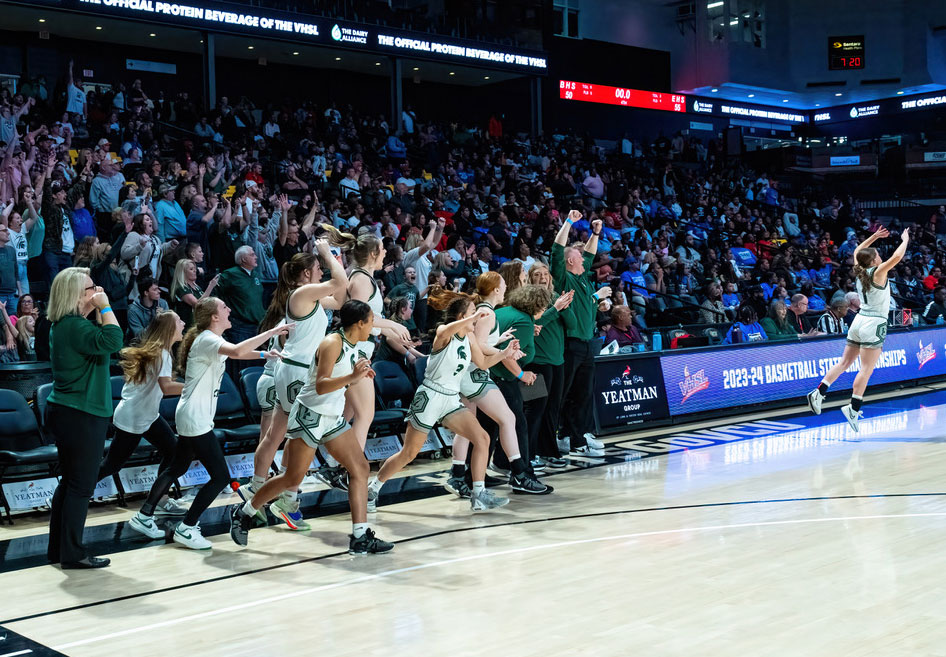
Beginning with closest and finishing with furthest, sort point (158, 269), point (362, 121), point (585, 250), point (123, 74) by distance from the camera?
point (585, 250) → point (158, 269) → point (362, 121) → point (123, 74)

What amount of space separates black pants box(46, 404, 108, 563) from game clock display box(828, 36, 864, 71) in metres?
35.6

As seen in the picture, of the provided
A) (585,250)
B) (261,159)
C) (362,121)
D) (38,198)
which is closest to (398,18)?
(362,121)

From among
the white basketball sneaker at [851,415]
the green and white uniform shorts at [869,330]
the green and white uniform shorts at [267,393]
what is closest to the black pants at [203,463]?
the green and white uniform shorts at [267,393]

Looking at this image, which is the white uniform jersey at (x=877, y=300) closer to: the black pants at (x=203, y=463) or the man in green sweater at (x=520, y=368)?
the man in green sweater at (x=520, y=368)

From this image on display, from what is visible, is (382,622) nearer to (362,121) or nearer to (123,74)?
(362,121)

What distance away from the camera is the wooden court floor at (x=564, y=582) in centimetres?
468

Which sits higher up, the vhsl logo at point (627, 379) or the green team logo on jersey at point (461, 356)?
the green team logo on jersey at point (461, 356)

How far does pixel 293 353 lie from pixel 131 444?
133 cm

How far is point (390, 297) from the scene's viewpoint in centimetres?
1122

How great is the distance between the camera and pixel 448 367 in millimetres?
7402

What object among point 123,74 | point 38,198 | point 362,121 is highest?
point 123,74

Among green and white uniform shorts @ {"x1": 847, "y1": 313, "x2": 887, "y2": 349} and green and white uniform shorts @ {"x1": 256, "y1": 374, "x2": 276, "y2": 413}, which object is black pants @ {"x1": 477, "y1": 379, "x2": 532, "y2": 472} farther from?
green and white uniform shorts @ {"x1": 847, "y1": 313, "x2": 887, "y2": 349}

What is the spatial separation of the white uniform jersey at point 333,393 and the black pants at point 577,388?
3323mm

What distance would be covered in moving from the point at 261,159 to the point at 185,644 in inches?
565
